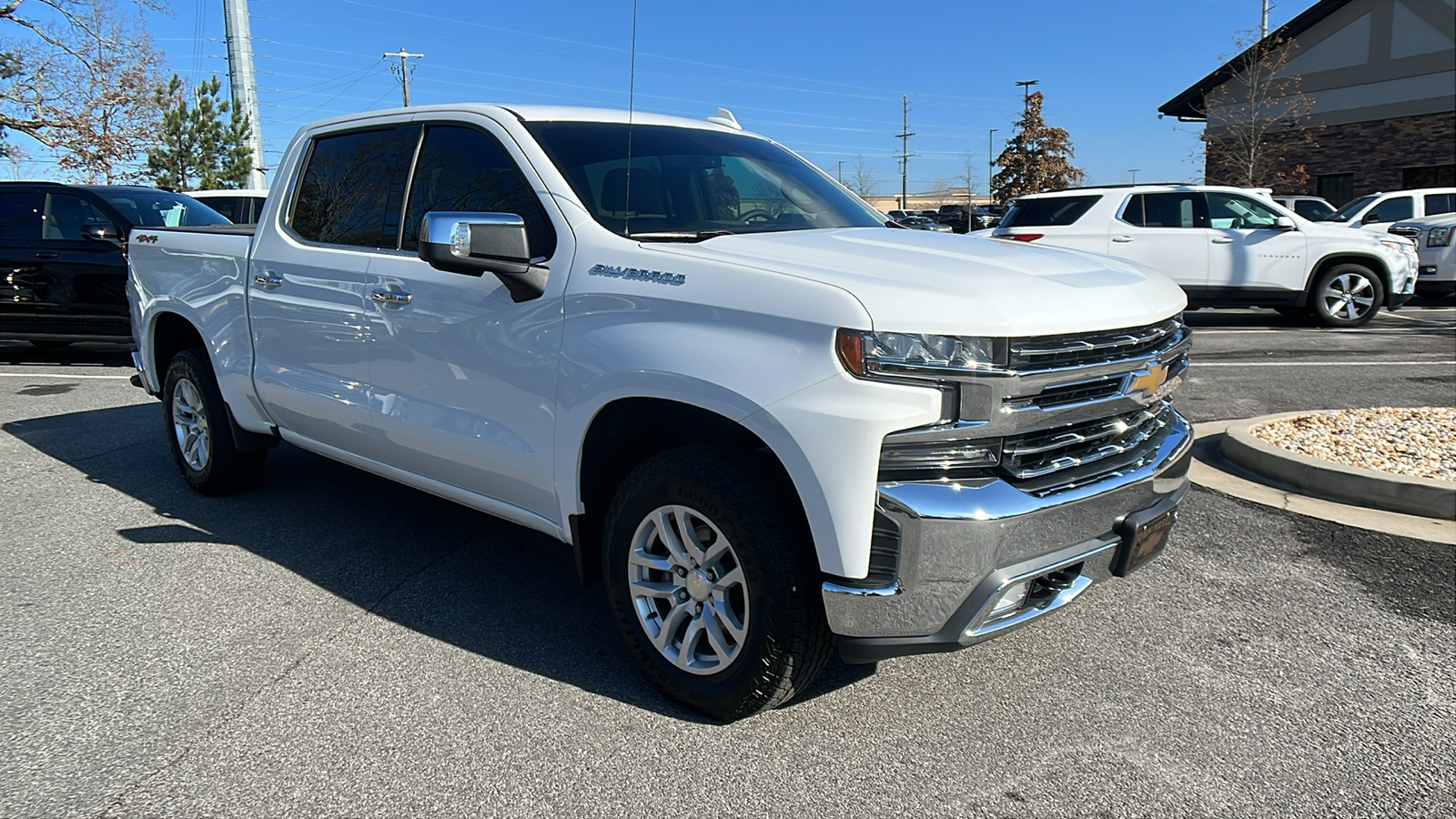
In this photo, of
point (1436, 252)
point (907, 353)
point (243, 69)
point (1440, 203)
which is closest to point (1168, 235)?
point (1436, 252)

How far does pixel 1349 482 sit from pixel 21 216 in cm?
1181

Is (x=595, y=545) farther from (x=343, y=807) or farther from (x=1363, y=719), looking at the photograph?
(x=1363, y=719)

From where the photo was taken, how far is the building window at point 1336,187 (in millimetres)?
29375

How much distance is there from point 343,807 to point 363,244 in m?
2.41

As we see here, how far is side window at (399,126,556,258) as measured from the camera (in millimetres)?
3646

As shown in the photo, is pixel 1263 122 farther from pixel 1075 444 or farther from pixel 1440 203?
pixel 1075 444

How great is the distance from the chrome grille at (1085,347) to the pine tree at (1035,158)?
61442 millimetres

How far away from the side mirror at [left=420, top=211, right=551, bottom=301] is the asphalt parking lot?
1.31 metres

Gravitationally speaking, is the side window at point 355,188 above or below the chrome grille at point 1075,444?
above

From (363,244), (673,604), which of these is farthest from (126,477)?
(673,604)

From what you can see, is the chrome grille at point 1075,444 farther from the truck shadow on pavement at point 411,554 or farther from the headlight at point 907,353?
the truck shadow on pavement at point 411,554

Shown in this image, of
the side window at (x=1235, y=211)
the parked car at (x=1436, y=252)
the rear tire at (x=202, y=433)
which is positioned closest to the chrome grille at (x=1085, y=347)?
the rear tire at (x=202, y=433)

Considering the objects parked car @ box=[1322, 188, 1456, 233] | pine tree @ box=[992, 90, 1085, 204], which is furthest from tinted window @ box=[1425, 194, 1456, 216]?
pine tree @ box=[992, 90, 1085, 204]

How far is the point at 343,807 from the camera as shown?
2.74m
